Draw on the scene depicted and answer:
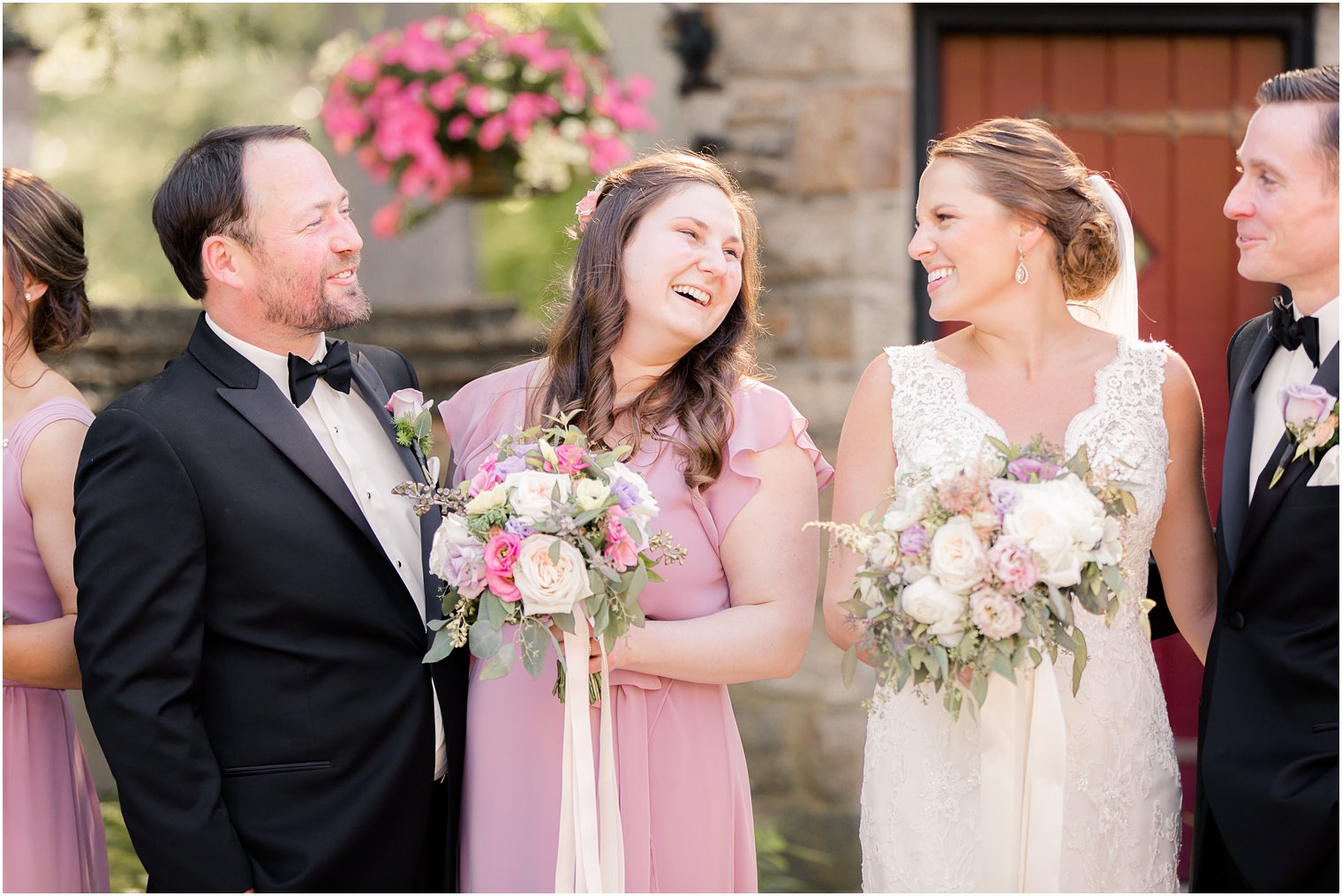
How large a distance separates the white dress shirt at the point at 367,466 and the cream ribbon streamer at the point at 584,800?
1.46 feet

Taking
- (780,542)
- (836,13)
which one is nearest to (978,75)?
(836,13)

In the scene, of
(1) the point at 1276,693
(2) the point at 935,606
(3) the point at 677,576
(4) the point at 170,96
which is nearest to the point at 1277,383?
(1) the point at 1276,693

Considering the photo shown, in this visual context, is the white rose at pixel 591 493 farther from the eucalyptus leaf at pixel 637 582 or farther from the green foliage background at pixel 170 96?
the green foliage background at pixel 170 96

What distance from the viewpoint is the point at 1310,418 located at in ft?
8.52

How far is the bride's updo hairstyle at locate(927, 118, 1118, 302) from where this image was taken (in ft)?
10.5

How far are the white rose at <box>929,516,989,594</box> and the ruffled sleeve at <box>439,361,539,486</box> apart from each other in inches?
45.4

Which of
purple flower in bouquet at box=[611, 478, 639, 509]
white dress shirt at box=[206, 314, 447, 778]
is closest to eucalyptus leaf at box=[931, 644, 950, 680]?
purple flower in bouquet at box=[611, 478, 639, 509]

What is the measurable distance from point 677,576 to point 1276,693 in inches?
50.4

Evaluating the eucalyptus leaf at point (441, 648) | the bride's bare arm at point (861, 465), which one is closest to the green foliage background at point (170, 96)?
the bride's bare arm at point (861, 465)

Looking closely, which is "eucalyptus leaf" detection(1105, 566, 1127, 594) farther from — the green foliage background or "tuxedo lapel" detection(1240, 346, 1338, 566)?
the green foliage background

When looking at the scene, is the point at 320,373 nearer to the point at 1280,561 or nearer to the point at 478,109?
the point at 1280,561

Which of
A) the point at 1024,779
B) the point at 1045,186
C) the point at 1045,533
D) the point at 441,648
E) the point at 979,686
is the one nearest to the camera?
the point at 1045,533

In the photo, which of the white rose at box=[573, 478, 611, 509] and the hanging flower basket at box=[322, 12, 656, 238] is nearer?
the white rose at box=[573, 478, 611, 509]

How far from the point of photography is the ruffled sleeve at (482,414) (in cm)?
323
